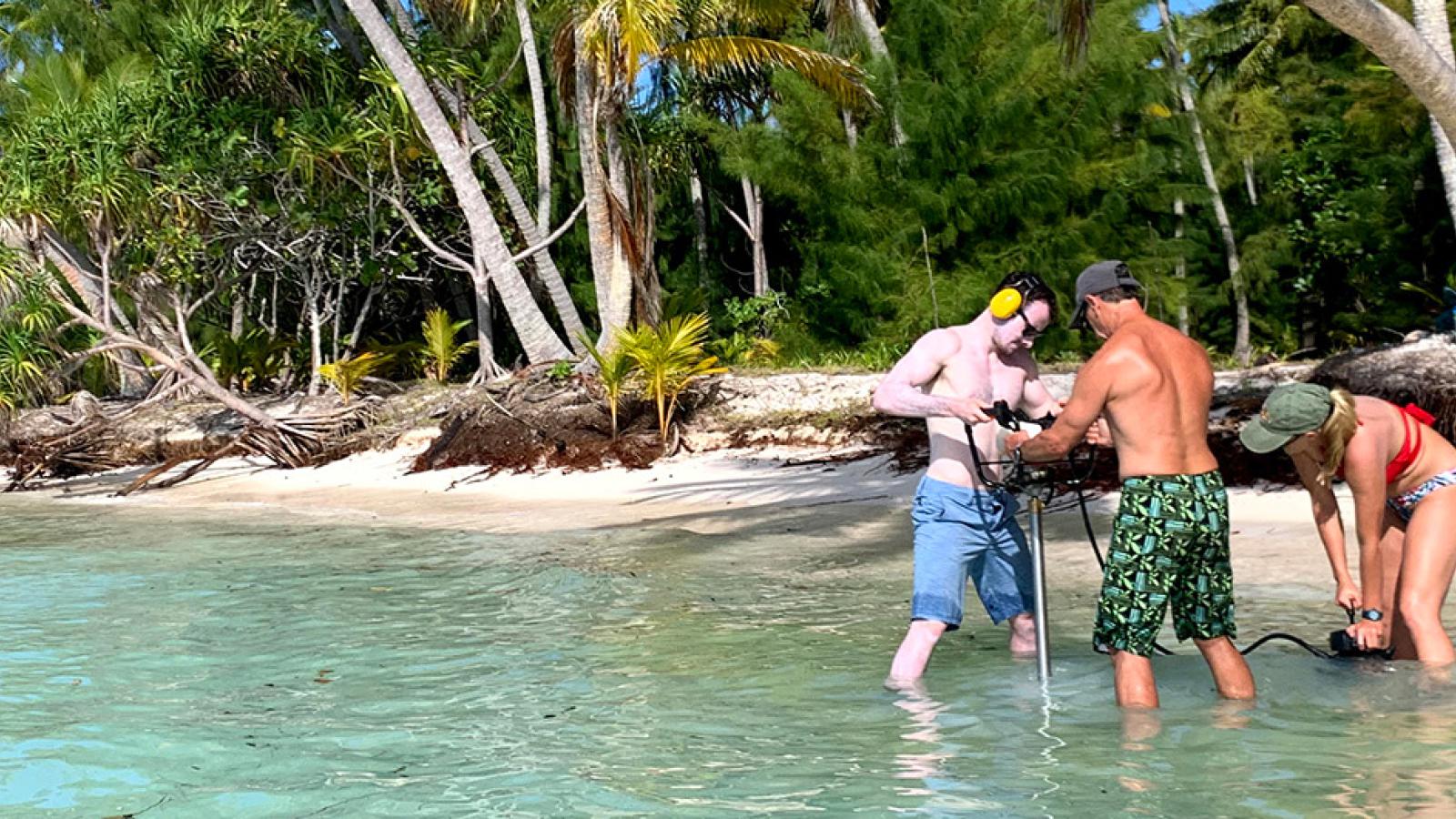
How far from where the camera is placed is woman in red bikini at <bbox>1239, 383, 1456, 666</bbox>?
559cm

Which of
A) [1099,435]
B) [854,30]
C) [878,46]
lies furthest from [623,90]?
[1099,435]

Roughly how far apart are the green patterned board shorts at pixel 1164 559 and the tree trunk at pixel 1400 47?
15.4 ft

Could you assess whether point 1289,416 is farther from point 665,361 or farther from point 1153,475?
point 665,361

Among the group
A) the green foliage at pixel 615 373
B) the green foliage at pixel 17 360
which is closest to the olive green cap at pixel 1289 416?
the green foliage at pixel 615 373

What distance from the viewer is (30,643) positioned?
8.70 m

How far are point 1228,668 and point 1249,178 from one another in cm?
3217

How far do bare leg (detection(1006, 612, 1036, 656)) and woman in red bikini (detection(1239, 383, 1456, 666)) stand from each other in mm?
1369

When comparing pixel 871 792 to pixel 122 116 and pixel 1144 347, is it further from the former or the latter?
pixel 122 116

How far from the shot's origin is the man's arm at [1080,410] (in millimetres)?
5367

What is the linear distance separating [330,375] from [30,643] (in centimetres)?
1146

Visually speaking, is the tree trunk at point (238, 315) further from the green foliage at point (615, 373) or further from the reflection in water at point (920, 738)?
the reflection in water at point (920, 738)

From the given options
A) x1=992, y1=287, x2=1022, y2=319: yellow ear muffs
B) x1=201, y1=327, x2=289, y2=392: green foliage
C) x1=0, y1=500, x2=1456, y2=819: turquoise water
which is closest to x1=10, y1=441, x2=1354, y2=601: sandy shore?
x1=0, y1=500, x2=1456, y2=819: turquoise water

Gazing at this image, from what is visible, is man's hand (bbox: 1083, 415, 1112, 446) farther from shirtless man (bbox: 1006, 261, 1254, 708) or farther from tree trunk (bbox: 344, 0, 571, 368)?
tree trunk (bbox: 344, 0, 571, 368)

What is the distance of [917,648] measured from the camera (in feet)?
20.6
